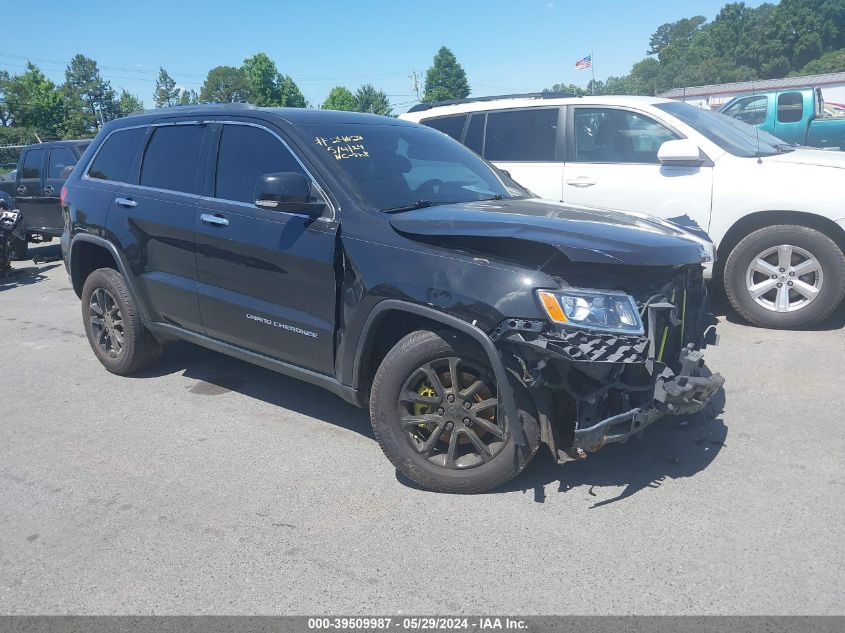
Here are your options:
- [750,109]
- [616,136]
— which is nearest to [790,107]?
[750,109]

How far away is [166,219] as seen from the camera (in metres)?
4.64

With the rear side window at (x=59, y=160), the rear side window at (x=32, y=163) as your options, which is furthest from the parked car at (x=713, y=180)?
the rear side window at (x=32, y=163)

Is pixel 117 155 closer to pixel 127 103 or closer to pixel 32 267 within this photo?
pixel 32 267

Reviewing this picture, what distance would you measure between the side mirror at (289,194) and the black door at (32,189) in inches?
395

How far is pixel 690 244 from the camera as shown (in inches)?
133

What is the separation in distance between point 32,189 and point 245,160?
9.83 metres

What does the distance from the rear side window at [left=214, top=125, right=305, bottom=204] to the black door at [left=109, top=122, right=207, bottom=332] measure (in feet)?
0.79

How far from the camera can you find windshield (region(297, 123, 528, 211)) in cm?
393

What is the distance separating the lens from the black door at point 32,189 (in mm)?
12078

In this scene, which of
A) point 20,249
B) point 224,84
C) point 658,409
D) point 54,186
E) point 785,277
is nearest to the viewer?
point 658,409

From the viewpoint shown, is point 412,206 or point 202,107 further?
point 202,107

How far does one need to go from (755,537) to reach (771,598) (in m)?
0.44

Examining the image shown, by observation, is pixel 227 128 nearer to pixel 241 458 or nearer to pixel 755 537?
pixel 241 458

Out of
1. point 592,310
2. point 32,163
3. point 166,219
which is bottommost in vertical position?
point 592,310
